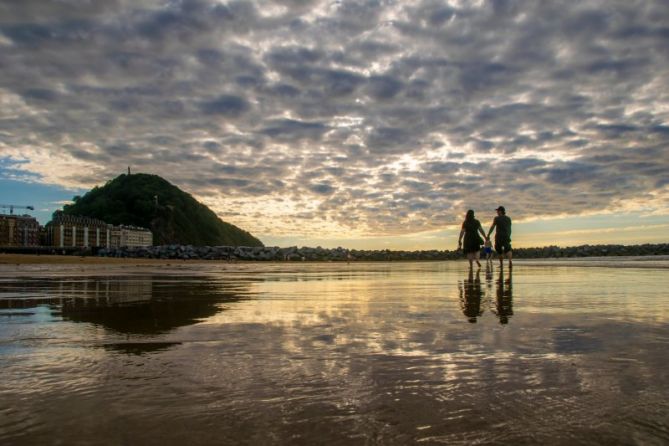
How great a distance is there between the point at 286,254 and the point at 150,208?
11503 cm

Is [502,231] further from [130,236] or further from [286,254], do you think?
[130,236]

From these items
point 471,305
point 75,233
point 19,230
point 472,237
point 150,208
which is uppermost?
point 150,208

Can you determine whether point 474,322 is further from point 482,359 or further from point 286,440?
point 286,440

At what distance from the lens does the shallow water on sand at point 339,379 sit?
174 cm

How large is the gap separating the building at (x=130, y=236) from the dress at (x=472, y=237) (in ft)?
429

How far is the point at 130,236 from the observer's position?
450ft

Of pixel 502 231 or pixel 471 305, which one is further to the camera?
pixel 502 231

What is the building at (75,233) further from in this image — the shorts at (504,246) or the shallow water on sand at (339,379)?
the shallow water on sand at (339,379)

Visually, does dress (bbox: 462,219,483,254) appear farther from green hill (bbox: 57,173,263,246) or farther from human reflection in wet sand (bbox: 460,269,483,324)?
green hill (bbox: 57,173,263,246)

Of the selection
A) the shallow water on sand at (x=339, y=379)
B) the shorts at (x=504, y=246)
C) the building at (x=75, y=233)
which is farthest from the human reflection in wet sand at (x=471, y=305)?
the building at (x=75, y=233)

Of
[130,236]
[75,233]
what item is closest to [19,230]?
[75,233]

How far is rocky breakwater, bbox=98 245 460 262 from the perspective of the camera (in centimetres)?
5338

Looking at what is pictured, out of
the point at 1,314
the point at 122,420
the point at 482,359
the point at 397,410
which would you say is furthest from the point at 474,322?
the point at 1,314

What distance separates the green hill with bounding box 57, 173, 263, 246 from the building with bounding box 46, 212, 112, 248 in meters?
14.1
